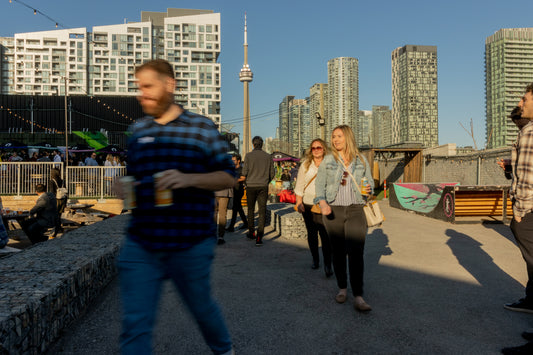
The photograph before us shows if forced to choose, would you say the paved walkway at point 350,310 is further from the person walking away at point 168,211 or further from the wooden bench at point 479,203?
the wooden bench at point 479,203

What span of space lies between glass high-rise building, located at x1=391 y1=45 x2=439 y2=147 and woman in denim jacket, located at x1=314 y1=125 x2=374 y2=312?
14797 centimetres

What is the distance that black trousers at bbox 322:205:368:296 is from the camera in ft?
12.9

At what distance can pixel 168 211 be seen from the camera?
1.97 meters

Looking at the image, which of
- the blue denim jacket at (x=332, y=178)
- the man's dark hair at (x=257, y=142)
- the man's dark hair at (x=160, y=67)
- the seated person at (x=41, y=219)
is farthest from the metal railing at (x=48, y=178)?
the man's dark hair at (x=160, y=67)

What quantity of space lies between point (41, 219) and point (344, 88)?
122 meters

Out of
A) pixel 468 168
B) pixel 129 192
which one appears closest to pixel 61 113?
pixel 468 168

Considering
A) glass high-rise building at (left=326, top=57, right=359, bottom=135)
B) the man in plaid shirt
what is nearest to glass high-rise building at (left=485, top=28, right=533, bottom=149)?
glass high-rise building at (left=326, top=57, right=359, bottom=135)

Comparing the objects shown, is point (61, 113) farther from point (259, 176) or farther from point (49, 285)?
point (49, 285)

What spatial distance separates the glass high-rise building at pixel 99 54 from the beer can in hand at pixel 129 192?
359 ft

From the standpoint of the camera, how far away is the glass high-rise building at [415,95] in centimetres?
14862

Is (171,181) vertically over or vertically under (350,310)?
over

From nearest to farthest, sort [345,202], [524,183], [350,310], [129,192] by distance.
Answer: [129,192], [524,183], [350,310], [345,202]

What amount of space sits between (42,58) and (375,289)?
127 meters

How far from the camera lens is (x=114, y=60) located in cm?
11088
